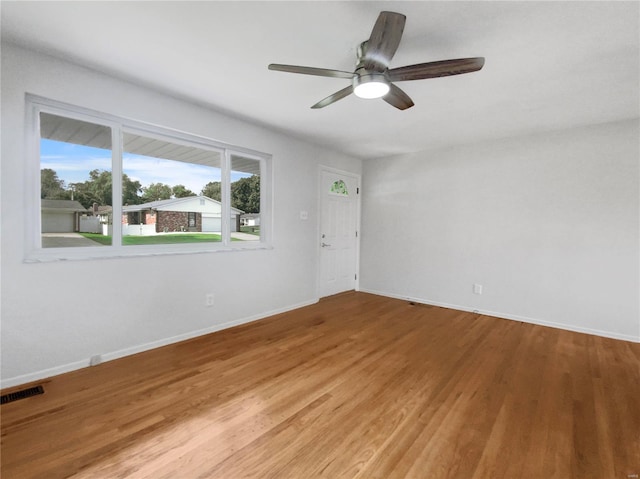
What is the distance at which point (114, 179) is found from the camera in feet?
8.59

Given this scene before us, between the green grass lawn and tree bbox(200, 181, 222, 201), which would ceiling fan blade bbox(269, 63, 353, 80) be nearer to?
tree bbox(200, 181, 222, 201)

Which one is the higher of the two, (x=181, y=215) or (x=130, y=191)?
(x=130, y=191)

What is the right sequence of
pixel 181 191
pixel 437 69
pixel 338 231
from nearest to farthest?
1. pixel 437 69
2. pixel 181 191
3. pixel 338 231

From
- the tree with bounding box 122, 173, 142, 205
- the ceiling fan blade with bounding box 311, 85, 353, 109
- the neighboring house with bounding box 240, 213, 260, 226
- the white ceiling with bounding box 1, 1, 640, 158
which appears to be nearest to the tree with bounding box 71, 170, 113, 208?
the tree with bounding box 122, 173, 142, 205

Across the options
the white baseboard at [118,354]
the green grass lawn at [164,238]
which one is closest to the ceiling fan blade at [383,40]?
the green grass lawn at [164,238]

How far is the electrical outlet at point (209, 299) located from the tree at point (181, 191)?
1.14 meters

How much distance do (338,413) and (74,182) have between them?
2.81m

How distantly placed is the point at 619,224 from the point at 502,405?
2845 mm

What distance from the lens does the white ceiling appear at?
1.70m

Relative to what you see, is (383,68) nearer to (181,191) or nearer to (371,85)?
(371,85)

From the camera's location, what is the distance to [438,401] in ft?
6.73

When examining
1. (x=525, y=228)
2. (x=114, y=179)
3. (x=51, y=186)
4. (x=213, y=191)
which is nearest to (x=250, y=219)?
(x=213, y=191)

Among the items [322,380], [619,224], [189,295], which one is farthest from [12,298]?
[619,224]

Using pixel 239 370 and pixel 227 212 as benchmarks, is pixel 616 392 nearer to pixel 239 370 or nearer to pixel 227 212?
pixel 239 370
